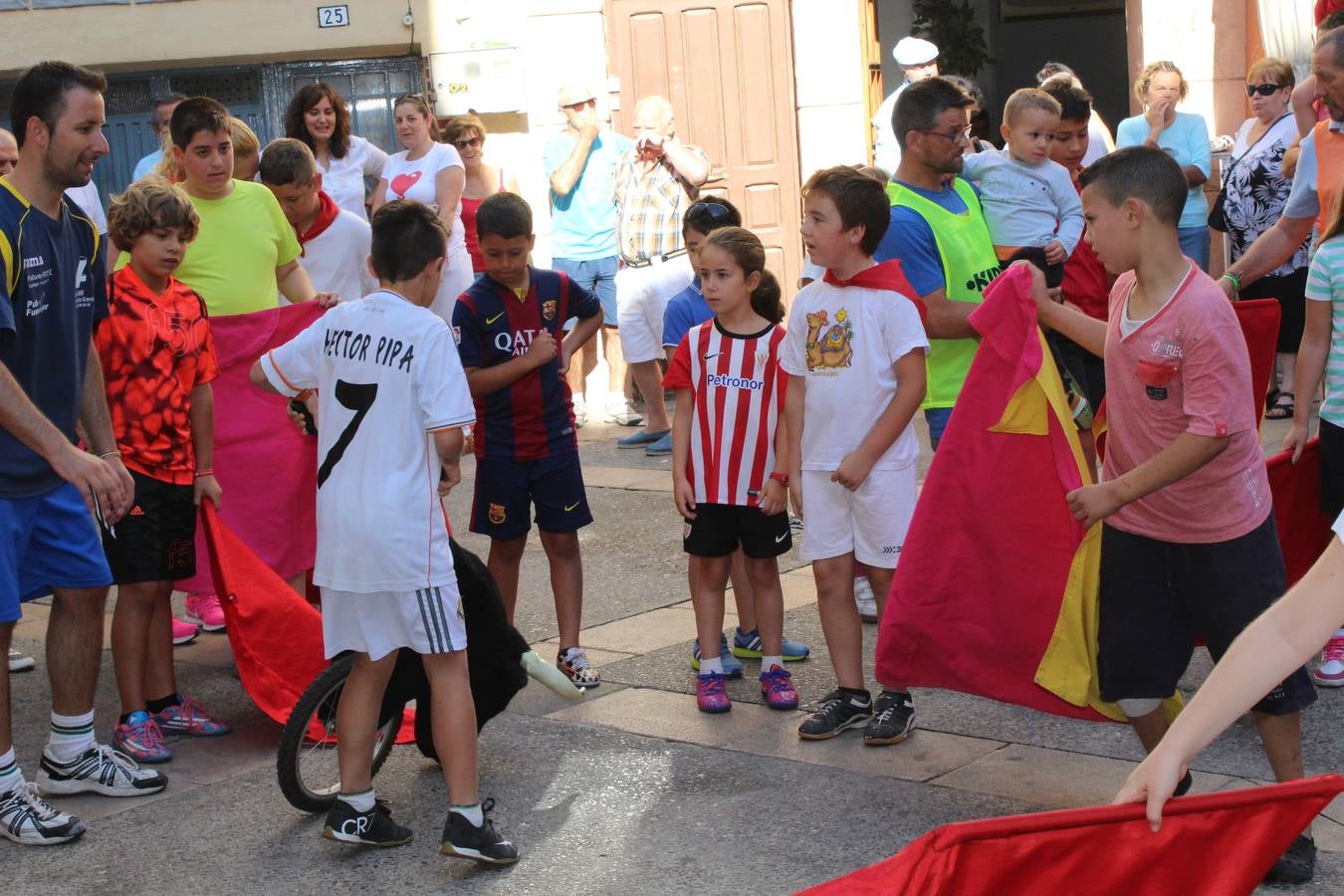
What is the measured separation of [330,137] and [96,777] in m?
5.07

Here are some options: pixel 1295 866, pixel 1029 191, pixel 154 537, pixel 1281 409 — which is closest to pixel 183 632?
Result: pixel 154 537

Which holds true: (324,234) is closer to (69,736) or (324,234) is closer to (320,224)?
(320,224)

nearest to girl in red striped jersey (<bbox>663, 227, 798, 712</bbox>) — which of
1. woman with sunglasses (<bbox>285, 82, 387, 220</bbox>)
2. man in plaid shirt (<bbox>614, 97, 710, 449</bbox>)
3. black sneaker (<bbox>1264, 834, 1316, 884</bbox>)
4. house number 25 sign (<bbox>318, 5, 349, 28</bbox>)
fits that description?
black sneaker (<bbox>1264, 834, 1316, 884</bbox>)

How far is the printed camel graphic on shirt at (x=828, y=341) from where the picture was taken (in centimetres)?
509

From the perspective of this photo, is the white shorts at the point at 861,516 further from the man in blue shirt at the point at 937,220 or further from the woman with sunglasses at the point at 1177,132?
the woman with sunglasses at the point at 1177,132

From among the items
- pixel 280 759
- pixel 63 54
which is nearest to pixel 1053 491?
pixel 280 759

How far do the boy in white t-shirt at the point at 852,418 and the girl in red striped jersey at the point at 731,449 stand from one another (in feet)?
1.07

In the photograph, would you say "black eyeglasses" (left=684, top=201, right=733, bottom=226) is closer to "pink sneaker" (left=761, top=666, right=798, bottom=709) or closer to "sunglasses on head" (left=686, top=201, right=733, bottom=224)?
"sunglasses on head" (left=686, top=201, right=733, bottom=224)

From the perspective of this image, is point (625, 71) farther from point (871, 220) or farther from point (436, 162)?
point (871, 220)

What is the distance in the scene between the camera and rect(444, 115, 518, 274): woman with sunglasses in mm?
10875

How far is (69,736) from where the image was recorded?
4895 mm

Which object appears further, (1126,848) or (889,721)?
(889,721)

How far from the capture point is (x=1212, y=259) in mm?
11688

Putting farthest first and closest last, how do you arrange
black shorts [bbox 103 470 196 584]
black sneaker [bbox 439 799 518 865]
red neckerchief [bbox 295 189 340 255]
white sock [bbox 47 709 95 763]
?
red neckerchief [bbox 295 189 340 255], black shorts [bbox 103 470 196 584], white sock [bbox 47 709 95 763], black sneaker [bbox 439 799 518 865]
